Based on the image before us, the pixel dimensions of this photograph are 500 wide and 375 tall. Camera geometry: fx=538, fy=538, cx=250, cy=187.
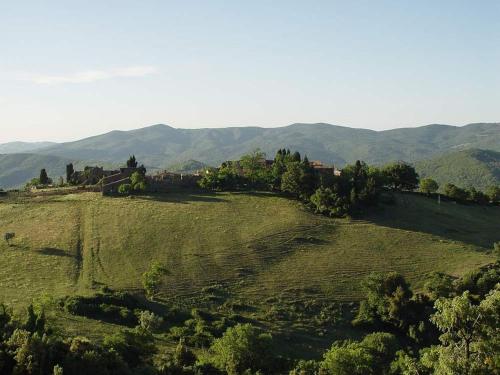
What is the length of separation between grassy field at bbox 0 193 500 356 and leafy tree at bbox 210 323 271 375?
39.8 ft

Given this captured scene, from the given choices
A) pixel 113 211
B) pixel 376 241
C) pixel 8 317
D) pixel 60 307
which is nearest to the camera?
pixel 8 317

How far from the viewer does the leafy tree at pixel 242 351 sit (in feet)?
135

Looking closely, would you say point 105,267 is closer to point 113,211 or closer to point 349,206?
point 113,211

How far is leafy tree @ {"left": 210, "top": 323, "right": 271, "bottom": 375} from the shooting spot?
135 ft

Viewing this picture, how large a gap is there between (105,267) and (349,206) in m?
42.9

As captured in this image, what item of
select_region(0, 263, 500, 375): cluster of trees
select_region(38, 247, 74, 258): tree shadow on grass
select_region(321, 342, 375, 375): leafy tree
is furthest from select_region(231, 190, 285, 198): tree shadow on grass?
select_region(321, 342, 375, 375): leafy tree

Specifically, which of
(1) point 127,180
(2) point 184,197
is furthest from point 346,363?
(1) point 127,180

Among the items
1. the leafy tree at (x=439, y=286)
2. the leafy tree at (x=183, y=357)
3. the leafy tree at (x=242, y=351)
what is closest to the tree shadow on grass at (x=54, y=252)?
the leafy tree at (x=183, y=357)

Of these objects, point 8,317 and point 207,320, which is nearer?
point 8,317

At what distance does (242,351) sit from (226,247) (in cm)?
3413

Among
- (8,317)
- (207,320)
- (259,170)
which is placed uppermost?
(259,170)

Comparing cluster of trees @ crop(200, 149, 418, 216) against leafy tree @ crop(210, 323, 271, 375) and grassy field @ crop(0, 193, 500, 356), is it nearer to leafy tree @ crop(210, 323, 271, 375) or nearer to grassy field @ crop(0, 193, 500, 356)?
grassy field @ crop(0, 193, 500, 356)

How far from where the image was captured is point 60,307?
174 ft

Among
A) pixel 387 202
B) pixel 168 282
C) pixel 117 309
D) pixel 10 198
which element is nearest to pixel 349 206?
pixel 387 202
